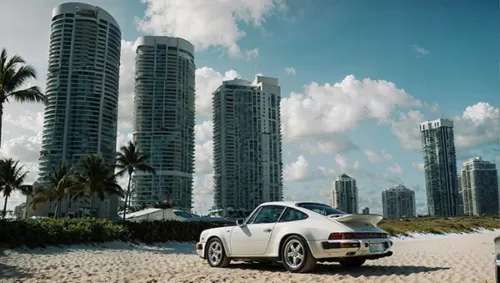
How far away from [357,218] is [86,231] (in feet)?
46.2

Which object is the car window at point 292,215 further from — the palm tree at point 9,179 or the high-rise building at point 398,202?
the high-rise building at point 398,202

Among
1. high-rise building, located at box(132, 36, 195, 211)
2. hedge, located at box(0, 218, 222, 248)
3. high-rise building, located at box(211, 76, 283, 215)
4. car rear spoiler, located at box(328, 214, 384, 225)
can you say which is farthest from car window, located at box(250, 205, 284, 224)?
high-rise building, located at box(211, 76, 283, 215)

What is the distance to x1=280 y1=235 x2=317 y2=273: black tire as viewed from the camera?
8075 millimetres

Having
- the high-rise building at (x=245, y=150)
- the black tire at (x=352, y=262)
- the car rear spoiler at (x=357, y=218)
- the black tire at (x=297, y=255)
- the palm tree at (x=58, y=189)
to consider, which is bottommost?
the black tire at (x=352, y=262)

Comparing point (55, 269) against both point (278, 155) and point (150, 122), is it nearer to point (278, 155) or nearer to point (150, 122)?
point (150, 122)

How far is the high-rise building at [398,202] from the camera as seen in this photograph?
465ft

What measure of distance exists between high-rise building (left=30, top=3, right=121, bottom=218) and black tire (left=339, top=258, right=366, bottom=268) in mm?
109998

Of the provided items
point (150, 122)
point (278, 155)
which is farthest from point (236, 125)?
point (150, 122)

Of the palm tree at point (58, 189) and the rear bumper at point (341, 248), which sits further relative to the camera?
the palm tree at point (58, 189)

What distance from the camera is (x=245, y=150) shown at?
157 m

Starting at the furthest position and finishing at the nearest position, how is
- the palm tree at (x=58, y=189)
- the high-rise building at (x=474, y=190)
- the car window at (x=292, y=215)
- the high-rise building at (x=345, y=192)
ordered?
1. the high-rise building at (x=345, y=192)
2. the high-rise building at (x=474, y=190)
3. the palm tree at (x=58, y=189)
4. the car window at (x=292, y=215)

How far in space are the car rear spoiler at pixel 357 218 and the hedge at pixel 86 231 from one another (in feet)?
40.8

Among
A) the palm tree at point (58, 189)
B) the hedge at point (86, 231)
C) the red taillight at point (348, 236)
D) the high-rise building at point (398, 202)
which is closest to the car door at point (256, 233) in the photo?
the red taillight at point (348, 236)

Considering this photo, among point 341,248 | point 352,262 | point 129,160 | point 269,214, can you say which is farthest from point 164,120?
point 341,248
